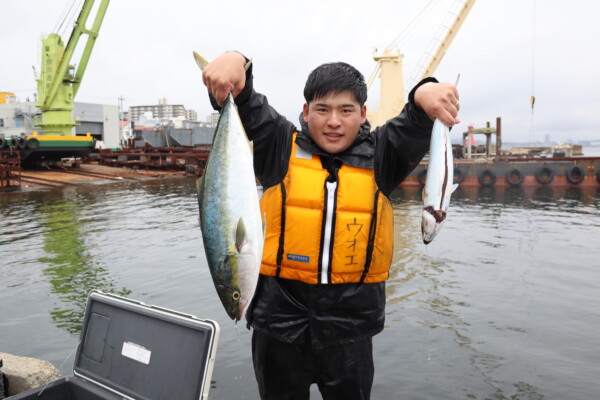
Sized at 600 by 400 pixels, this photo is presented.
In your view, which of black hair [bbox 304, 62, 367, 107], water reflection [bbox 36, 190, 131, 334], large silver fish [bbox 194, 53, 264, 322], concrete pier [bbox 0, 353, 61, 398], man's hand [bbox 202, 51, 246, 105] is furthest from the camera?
water reflection [bbox 36, 190, 131, 334]

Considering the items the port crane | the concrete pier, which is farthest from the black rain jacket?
the port crane

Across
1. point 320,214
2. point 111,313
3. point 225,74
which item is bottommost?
point 111,313

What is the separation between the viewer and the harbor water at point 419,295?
5.36m

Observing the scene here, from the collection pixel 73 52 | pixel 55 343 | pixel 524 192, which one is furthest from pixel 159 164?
pixel 55 343

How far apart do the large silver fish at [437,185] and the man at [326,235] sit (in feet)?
0.36

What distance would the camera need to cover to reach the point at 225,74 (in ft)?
7.40

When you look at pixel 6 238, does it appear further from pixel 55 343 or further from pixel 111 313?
pixel 111 313

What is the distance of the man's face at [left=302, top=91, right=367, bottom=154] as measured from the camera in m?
2.54

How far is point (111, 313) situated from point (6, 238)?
11257 mm

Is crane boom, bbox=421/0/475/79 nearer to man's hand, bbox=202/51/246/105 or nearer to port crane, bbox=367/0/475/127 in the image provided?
port crane, bbox=367/0/475/127

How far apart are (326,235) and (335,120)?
2.20 feet

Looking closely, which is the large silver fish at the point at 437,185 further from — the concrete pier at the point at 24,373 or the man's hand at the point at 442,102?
the concrete pier at the point at 24,373

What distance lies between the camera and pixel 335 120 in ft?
8.34

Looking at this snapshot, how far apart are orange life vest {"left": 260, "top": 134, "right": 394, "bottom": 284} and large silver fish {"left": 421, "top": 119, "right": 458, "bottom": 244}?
1.05 feet
